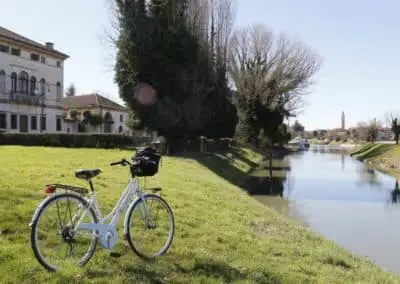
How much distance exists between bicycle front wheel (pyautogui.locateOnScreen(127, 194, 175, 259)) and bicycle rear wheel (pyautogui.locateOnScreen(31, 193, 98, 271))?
53cm

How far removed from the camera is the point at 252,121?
50312mm

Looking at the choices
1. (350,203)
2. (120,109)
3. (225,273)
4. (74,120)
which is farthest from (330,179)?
(120,109)

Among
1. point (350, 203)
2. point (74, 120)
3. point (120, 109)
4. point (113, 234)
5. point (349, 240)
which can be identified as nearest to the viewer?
point (113, 234)

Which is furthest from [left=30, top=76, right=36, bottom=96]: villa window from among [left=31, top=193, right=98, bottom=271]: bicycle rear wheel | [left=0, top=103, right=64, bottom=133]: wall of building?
[left=31, top=193, right=98, bottom=271]: bicycle rear wheel

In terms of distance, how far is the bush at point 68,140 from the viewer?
3145 cm

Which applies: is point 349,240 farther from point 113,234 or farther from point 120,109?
point 120,109

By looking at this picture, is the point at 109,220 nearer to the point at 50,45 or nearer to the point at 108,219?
the point at 108,219

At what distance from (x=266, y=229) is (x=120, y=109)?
→ 59.5 metres

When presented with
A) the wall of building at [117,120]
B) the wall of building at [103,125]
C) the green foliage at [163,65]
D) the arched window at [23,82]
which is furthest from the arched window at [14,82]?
the wall of building at [117,120]

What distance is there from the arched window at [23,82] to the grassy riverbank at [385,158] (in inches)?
1278

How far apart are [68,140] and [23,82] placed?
16.5m

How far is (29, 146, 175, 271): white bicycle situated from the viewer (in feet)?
16.0

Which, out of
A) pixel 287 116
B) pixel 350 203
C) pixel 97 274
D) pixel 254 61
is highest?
pixel 254 61

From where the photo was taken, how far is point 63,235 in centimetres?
511
